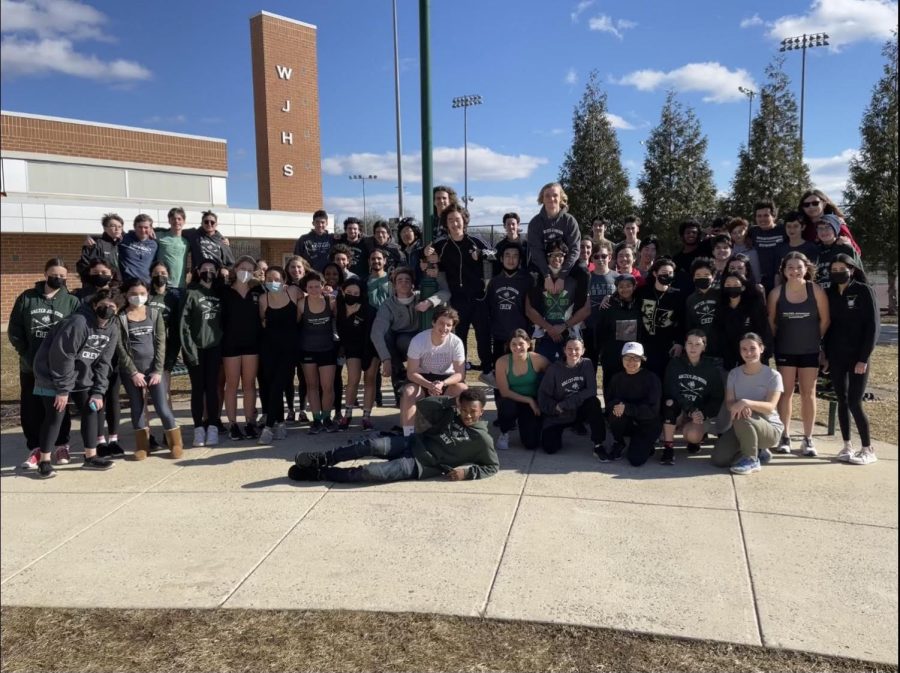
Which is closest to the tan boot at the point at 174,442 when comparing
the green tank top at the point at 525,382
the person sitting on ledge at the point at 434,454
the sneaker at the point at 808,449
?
the person sitting on ledge at the point at 434,454

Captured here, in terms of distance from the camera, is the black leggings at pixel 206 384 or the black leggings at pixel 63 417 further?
the black leggings at pixel 206 384

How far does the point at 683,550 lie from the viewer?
157 inches

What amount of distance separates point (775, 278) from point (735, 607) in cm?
437

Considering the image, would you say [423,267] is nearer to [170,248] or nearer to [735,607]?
[170,248]

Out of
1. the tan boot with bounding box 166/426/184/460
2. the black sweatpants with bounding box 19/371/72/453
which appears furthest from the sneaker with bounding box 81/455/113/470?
the tan boot with bounding box 166/426/184/460

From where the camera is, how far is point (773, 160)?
828 inches

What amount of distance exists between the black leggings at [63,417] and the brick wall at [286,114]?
2540cm

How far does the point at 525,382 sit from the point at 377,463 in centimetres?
165

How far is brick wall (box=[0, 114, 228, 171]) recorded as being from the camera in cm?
2228

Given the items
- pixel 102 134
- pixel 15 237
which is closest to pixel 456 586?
pixel 15 237

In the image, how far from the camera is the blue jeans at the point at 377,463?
5242mm

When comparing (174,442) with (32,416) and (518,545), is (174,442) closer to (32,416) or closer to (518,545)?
(32,416)

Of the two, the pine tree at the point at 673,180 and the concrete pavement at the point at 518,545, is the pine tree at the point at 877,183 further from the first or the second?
the concrete pavement at the point at 518,545

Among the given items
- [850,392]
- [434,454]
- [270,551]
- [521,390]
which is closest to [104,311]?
[270,551]
